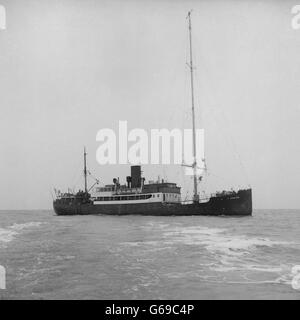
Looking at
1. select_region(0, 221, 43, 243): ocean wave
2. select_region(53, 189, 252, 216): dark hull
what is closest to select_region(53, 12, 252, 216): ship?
select_region(53, 189, 252, 216): dark hull

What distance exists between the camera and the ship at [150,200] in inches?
1889

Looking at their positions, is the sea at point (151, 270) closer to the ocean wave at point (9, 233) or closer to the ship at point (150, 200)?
the ocean wave at point (9, 233)

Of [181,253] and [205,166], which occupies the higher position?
[205,166]

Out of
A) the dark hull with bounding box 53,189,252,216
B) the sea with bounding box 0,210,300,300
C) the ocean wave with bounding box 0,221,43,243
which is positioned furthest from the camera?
the dark hull with bounding box 53,189,252,216

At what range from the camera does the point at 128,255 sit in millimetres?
15477

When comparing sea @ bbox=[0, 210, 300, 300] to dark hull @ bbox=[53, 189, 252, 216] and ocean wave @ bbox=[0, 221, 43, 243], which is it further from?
dark hull @ bbox=[53, 189, 252, 216]

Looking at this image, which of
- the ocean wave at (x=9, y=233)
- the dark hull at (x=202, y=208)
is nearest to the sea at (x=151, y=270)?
the ocean wave at (x=9, y=233)

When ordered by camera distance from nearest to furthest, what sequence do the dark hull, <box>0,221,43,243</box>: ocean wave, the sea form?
1. the sea
2. <box>0,221,43,243</box>: ocean wave
3. the dark hull

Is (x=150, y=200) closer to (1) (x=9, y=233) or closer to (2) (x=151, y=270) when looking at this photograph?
(1) (x=9, y=233)

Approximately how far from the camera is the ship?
47969 mm

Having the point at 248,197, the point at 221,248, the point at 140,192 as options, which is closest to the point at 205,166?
the point at 248,197

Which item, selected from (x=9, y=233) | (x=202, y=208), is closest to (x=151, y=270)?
(x=9, y=233)
